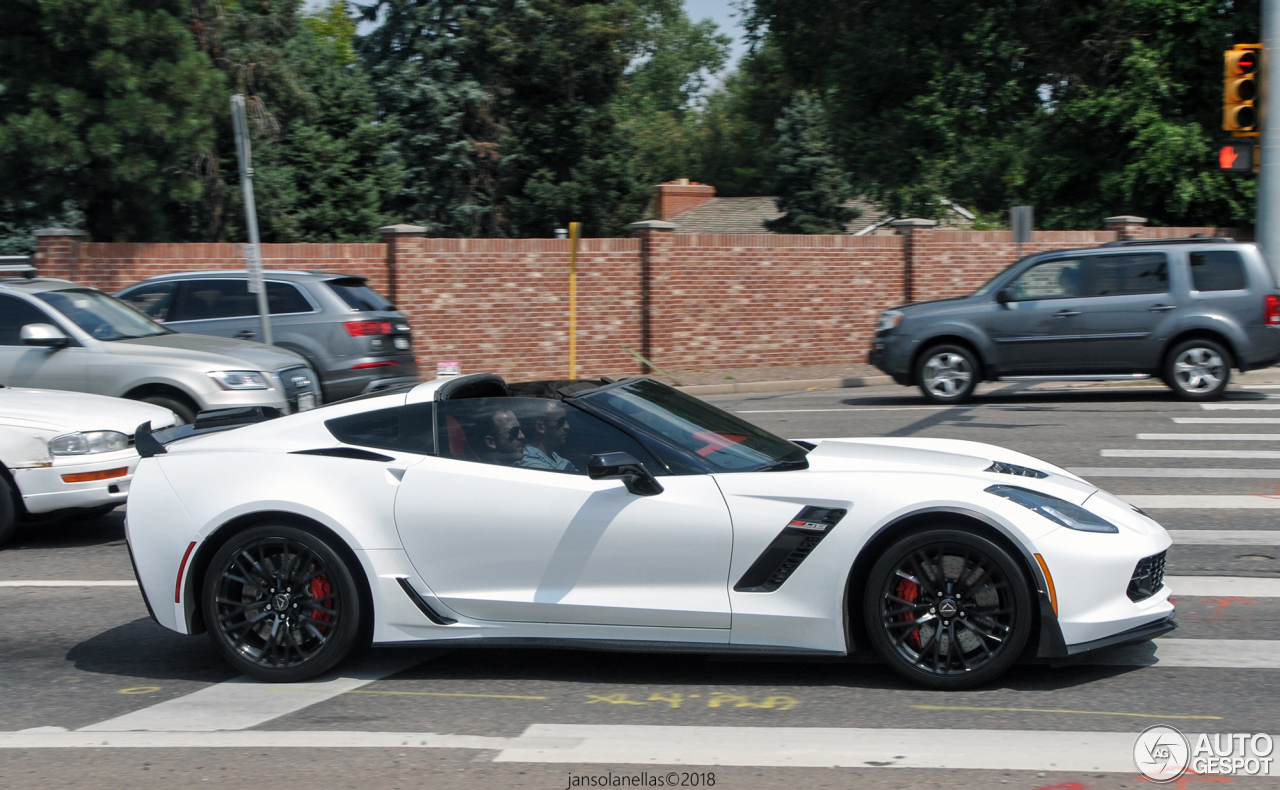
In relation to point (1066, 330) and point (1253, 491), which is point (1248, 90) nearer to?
point (1066, 330)

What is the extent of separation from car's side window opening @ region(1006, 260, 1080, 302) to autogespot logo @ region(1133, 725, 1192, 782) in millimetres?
11138

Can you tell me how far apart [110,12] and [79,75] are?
3.98 ft

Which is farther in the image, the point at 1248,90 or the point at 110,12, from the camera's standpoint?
the point at 110,12

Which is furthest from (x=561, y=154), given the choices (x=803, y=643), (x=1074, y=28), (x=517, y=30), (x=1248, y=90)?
(x=803, y=643)

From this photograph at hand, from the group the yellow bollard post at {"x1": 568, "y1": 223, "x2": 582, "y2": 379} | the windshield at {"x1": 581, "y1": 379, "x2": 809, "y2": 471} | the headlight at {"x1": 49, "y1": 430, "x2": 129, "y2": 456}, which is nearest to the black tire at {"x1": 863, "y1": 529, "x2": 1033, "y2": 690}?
the windshield at {"x1": 581, "y1": 379, "x2": 809, "y2": 471}

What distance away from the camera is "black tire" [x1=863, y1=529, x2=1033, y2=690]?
4719 mm

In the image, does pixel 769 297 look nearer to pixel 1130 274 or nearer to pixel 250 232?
pixel 1130 274

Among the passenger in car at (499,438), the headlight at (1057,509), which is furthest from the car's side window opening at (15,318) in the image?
the headlight at (1057,509)

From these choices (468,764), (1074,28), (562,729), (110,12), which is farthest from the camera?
(1074,28)

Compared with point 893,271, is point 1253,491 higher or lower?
lower

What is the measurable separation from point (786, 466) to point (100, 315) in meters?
8.25

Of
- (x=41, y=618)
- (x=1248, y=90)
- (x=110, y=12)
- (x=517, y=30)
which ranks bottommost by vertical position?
(x=41, y=618)

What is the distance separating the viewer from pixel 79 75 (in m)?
18.9

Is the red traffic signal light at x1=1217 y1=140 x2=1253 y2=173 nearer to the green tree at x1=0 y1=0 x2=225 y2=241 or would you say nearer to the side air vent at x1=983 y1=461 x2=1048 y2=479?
the side air vent at x1=983 y1=461 x2=1048 y2=479
